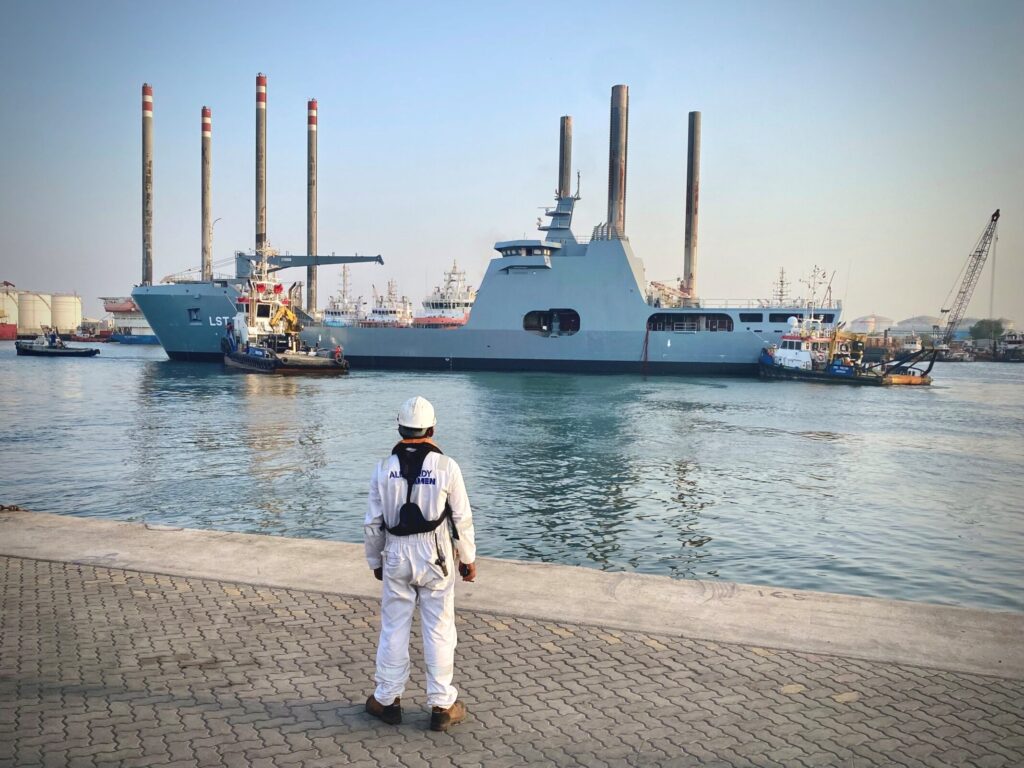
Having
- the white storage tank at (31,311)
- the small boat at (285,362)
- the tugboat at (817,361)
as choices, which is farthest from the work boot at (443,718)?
the white storage tank at (31,311)

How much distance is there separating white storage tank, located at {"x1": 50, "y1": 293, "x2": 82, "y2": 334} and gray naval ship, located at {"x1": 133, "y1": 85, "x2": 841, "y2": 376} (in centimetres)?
10676

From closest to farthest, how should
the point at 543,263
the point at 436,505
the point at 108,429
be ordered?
the point at 436,505 < the point at 108,429 < the point at 543,263

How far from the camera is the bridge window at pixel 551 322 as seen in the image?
42062mm

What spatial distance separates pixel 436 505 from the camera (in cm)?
333

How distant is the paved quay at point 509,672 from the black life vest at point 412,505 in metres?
0.79

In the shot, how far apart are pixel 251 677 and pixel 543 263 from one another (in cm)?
3831

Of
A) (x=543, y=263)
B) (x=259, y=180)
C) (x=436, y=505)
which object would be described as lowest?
(x=436, y=505)

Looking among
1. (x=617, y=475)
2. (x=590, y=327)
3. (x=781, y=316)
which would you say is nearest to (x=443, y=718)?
(x=617, y=475)

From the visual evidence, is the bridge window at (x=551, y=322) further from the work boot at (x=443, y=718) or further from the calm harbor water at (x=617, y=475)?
the work boot at (x=443, y=718)

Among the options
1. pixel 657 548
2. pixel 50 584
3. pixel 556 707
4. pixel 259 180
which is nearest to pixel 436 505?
pixel 556 707

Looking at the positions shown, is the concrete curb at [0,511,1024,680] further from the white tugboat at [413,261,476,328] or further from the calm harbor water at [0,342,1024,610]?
the white tugboat at [413,261,476,328]

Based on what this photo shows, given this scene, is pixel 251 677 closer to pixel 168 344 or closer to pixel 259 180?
pixel 168 344

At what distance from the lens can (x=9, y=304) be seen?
125 meters

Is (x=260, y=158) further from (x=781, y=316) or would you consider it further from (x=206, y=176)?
(x=781, y=316)
